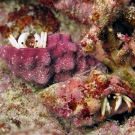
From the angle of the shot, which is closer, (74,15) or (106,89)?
(106,89)

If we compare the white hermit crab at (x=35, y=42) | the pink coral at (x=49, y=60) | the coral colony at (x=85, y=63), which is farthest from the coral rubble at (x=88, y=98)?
the white hermit crab at (x=35, y=42)

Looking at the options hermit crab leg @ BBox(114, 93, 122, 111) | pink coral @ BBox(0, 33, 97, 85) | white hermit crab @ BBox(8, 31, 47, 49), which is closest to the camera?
hermit crab leg @ BBox(114, 93, 122, 111)

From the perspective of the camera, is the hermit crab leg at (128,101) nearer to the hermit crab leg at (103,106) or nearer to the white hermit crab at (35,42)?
the hermit crab leg at (103,106)

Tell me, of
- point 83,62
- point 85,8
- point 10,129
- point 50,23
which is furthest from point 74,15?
point 10,129

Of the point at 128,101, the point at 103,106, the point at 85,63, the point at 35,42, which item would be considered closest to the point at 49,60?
the point at 35,42

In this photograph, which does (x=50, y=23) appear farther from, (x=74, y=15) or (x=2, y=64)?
(x=2, y=64)

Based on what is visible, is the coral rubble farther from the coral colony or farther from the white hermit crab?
the white hermit crab

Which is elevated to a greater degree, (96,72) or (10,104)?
(96,72)

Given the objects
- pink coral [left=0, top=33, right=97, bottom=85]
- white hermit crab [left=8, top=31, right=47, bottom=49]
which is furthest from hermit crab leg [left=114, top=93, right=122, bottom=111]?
white hermit crab [left=8, top=31, right=47, bottom=49]
